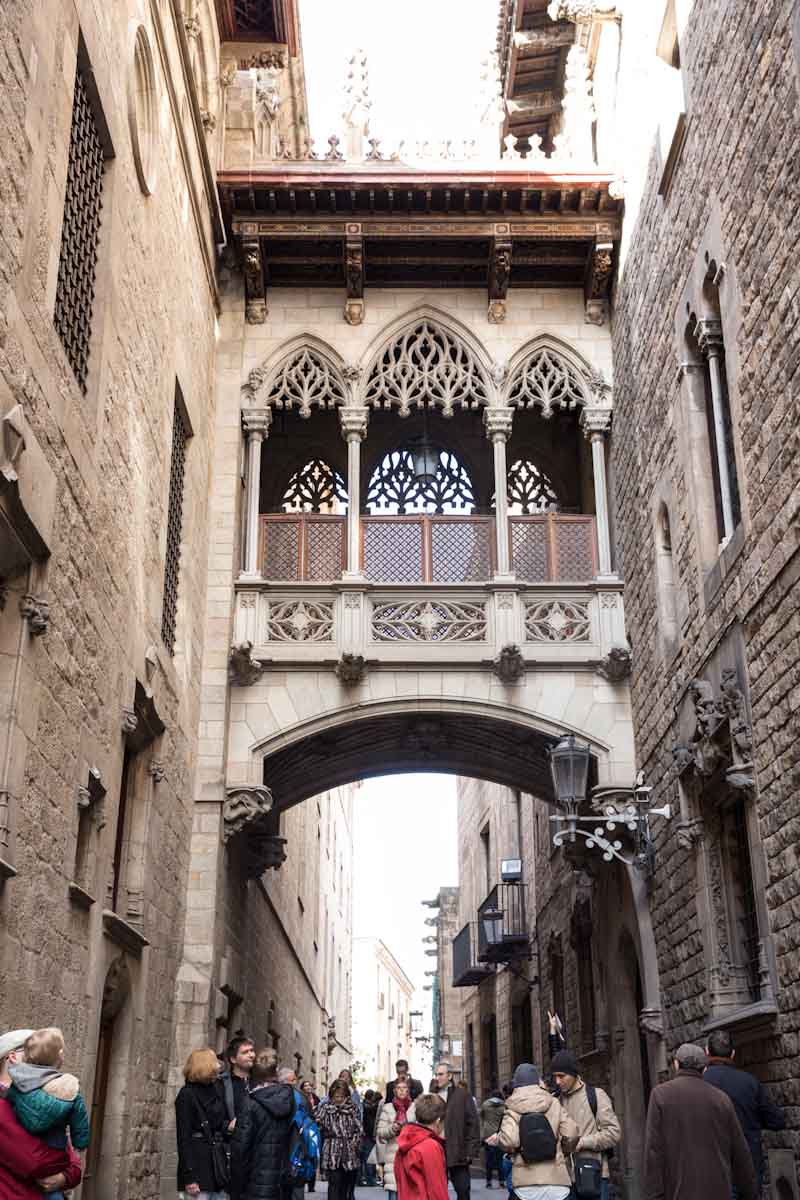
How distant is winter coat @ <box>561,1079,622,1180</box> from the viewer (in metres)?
7.75

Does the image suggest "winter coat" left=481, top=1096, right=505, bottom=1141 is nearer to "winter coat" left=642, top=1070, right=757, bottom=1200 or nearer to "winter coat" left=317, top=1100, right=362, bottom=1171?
"winter coat" left=317, top=1100, right=362, bottom=1171

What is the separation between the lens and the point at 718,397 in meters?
10.8

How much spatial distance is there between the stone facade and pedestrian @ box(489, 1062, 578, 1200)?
4806 centimetres

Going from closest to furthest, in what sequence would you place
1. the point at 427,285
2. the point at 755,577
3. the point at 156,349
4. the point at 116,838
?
the point at 755,577 → the point at 116,838 → the point at 156,349 → the point at 427,285

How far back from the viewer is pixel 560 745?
39.6 ft

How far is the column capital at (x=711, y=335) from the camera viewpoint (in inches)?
429

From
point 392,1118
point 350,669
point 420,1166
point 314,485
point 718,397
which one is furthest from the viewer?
point 314,485

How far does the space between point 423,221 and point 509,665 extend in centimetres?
520

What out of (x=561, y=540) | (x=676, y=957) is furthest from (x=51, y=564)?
(x=561, y=540)

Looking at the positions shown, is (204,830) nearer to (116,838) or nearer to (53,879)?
(116,838)

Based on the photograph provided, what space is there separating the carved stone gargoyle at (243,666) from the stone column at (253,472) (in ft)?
3.00

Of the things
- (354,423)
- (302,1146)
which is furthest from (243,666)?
(302,1146)

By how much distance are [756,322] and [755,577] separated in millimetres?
1798

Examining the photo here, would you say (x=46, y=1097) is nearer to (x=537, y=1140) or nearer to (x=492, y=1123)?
(x=537, y=1140)
